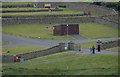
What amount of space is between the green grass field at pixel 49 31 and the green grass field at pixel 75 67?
79.7 ft

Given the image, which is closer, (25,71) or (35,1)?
(25,71)

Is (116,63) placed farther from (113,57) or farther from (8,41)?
(8,41)

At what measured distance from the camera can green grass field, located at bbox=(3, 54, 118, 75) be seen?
37406mm

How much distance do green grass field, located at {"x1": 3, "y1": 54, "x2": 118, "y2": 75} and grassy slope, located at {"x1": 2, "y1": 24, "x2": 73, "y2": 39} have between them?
25192 millimetres

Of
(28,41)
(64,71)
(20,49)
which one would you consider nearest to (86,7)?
(28,41)

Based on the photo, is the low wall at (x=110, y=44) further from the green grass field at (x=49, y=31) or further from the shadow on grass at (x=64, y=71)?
the green grass field at (x=49, y=31)

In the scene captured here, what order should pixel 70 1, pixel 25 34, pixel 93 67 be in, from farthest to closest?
pixel 70 1, pixel 25 34, pixel 93 67

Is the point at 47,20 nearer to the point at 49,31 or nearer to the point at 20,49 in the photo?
the point at 49,31

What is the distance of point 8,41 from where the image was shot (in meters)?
64.5

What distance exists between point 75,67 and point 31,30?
3877 cm

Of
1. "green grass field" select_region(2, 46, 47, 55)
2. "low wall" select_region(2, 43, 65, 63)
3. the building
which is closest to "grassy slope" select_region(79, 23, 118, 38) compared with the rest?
the building

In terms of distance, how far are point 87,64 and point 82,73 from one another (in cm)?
422

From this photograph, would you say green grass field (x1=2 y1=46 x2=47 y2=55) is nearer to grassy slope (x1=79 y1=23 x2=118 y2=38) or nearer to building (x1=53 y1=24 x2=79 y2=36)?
building (x1=53 y1=24 x2=79 y2=36)

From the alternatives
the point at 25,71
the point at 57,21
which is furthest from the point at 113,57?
the point at 57,21
